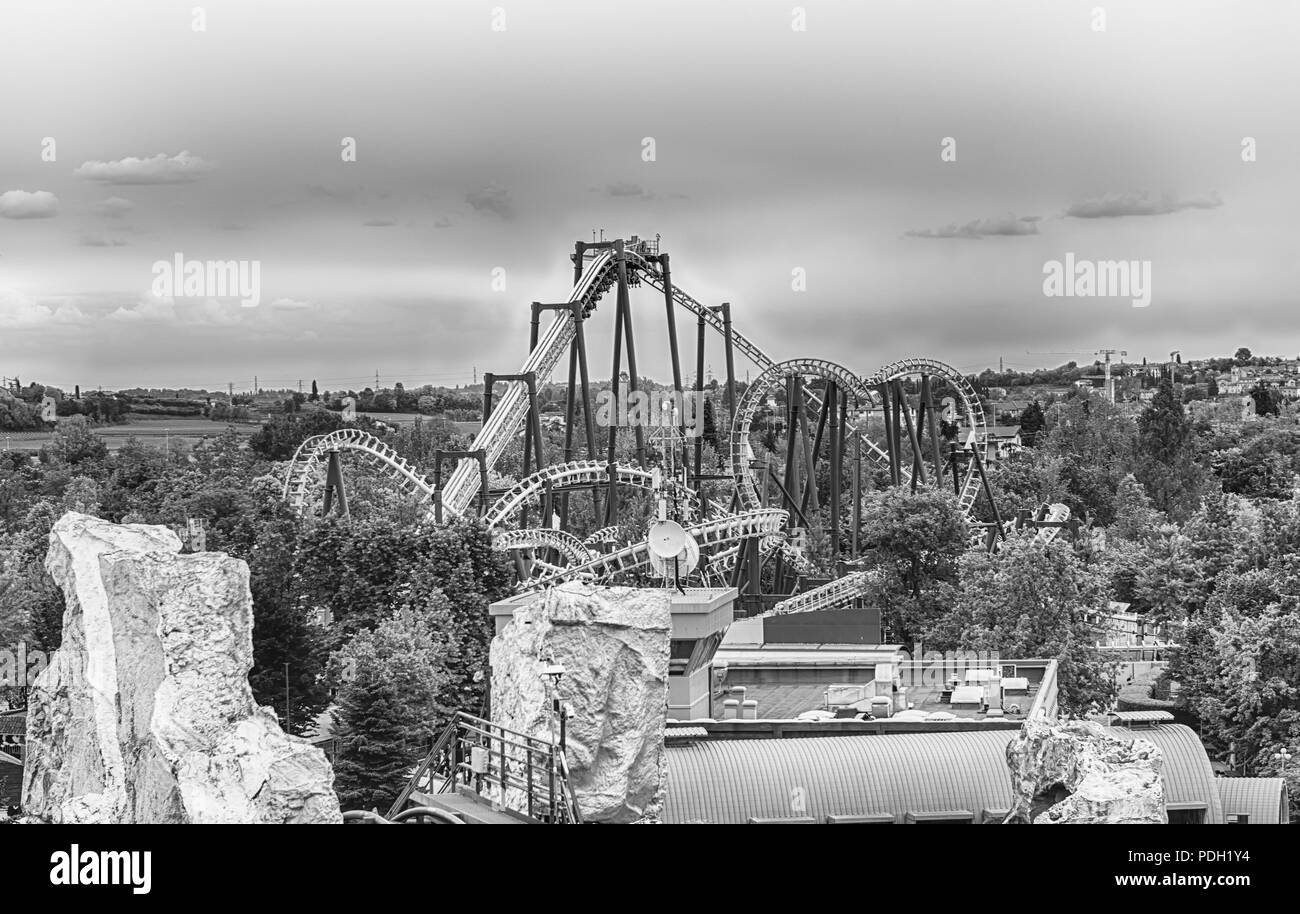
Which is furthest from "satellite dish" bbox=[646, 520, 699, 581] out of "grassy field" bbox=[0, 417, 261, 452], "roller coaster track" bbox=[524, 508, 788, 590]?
"grassy field" bbox=[0, 417, 261, 452]

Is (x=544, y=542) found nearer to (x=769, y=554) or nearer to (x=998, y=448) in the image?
(x=769, y=554)

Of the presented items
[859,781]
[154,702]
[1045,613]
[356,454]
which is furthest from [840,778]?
[356,454]

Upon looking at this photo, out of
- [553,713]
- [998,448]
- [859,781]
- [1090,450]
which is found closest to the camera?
[553,713]

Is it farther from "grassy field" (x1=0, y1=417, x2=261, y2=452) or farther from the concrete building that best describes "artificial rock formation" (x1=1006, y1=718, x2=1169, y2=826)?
"grassy field" (x1=0, y1=417, x2=261, y2=452)

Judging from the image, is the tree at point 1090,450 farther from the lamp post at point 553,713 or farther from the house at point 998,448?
the lamp post at point 553,713
